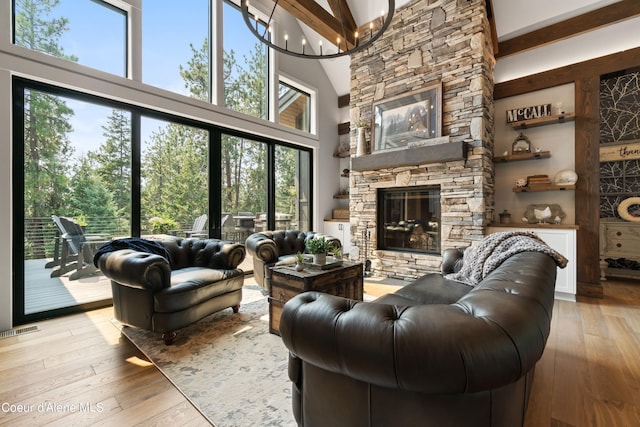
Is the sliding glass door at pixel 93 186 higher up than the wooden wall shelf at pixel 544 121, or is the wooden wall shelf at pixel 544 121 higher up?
the wooden wall shelf at pixel 544 121

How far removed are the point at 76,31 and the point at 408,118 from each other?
4.20 m

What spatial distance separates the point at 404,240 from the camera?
15.3 feet

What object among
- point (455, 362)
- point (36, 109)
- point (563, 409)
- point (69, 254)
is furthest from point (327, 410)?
point (36, 109)

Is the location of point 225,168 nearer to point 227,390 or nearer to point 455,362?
point 227,390

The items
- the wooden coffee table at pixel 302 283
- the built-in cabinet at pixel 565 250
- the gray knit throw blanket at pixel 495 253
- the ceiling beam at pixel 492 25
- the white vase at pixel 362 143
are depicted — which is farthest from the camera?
the white vase at pixel 362 143

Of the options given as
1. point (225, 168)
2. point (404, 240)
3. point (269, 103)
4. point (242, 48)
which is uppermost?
point (242, 48)

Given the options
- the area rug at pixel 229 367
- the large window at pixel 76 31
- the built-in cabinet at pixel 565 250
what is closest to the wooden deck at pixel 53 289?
the area rug at pixel 229 367

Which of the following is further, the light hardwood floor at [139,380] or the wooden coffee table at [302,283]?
the wooden coffee table at [302,283]

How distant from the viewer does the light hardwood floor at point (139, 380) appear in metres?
1.49

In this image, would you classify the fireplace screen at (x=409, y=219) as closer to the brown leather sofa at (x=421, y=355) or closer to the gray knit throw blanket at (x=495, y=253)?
the gray knit throw blanket at (x=495, y=253)

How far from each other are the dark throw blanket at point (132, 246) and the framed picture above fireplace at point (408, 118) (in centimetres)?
347

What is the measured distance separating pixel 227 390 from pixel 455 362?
1.49m

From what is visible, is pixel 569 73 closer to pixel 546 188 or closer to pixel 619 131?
pixel 546 188

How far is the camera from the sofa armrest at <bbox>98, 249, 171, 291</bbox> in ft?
7.16
